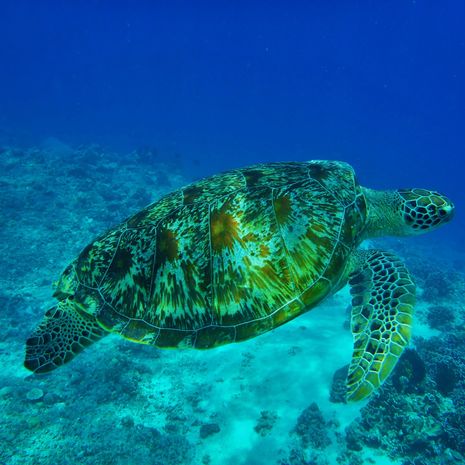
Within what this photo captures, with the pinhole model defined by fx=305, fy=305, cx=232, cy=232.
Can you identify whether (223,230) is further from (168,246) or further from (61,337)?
(61,337)

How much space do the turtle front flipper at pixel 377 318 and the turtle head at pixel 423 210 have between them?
703 mm

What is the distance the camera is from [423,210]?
405 centimetres

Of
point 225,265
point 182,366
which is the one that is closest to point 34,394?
point 182,366

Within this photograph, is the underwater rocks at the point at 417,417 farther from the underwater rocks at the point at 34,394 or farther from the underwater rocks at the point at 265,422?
the underwater rocks at the point at 34,394

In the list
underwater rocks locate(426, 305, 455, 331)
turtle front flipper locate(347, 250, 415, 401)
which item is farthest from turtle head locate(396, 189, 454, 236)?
underwater rocks locate(426, 305, 455, 331)

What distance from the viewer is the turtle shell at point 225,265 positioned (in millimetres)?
3010

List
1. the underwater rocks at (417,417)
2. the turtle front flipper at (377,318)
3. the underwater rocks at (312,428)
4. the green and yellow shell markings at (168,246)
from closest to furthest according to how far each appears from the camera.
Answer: the turtle front flipper at (377,318)
the green and yellow shell markings at (168,246)
the underwater rocks at (417,417)
the underwater rocks at (312,428)

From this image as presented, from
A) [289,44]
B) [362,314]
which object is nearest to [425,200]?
[362,314]

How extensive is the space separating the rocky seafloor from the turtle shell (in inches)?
165

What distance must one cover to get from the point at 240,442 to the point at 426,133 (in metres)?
170

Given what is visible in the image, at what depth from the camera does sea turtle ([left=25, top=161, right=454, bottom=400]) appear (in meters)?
2.99

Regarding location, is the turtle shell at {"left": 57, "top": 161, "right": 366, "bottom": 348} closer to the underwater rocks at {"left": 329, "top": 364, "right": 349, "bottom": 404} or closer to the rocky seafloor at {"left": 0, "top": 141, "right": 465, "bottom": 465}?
the rocky seafloor at {"left": 0, "top": 141, "right": 465, "bottom": 465}

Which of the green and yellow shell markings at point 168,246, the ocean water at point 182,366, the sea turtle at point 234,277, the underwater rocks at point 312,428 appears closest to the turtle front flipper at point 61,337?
the sea turtle at point 234,277

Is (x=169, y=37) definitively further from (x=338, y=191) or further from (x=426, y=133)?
(x=338, y=191)
